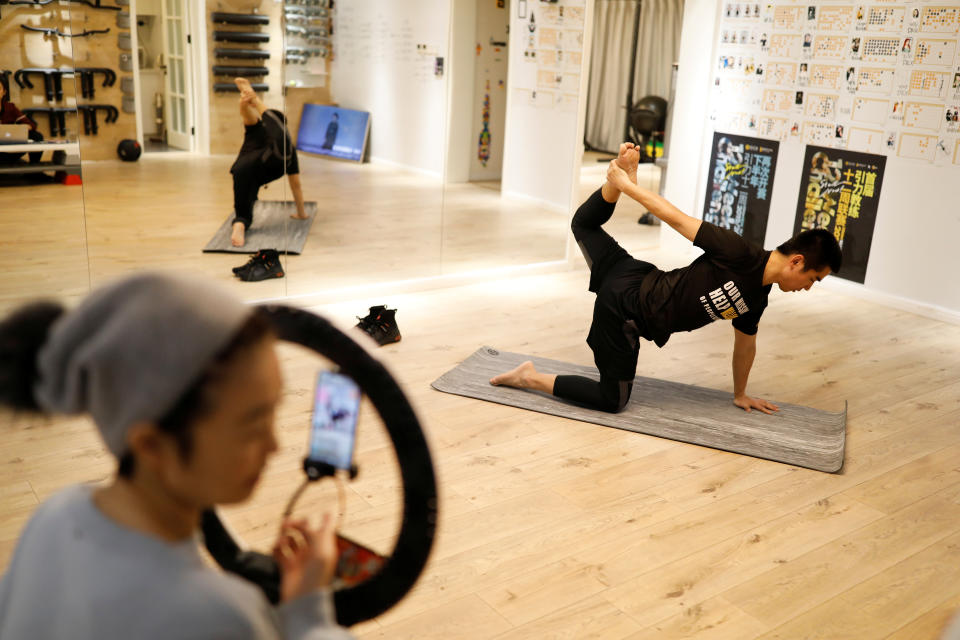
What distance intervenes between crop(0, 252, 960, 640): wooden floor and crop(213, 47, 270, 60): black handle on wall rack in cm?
146

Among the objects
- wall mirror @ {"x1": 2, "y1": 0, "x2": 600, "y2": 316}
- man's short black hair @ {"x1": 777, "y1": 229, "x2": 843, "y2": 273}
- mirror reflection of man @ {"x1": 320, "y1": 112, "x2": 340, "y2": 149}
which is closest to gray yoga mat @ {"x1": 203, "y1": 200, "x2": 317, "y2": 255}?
wall mirror @ {"x1": 2, "y1": 0, "x2": 600, "y2": 316}

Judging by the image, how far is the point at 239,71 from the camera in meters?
3.79

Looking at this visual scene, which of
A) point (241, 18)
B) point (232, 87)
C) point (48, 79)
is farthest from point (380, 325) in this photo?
point (48, 79)

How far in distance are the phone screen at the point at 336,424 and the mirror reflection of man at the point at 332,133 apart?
10.6 feet

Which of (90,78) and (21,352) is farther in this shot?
(90,78)

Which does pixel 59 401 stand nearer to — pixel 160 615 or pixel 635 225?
pixel 160 615

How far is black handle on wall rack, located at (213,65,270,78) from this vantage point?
12.2ft

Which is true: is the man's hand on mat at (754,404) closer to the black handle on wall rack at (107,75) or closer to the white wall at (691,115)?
the white wall at (691,115)

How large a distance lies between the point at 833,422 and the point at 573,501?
51.2 inches

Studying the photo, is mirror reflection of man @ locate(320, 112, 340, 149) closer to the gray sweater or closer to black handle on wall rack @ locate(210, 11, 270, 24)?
black handle on wall rack @ locate(210, 11, 270, 24)

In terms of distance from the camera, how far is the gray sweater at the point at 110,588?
0.74m

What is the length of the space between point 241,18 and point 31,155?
111 cm

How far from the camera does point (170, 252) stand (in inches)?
158

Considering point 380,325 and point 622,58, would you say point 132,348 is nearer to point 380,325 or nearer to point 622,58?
point 380,325
